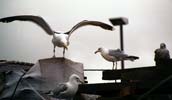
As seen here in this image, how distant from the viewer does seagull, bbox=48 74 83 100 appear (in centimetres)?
213

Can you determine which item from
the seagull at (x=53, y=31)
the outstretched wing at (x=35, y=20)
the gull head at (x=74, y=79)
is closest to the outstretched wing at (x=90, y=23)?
the seagull at (x=53, y=31)

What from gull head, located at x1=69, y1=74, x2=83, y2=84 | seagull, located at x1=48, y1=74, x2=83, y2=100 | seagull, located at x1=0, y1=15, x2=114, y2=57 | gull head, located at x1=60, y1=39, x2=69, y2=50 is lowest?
seagull, located at x1=48, y1=74, x2=83, y2=100

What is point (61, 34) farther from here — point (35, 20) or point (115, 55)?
point (115, 55)

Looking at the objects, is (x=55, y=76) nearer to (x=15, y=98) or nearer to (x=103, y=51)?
(x=15, y=98)

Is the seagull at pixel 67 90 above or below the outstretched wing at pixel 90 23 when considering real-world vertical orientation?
below

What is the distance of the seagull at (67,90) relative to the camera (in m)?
2.13

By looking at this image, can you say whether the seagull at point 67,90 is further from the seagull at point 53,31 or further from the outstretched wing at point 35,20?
the outstretched wing at point 35,20

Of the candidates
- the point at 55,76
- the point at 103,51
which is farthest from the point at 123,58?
the point at 55,76

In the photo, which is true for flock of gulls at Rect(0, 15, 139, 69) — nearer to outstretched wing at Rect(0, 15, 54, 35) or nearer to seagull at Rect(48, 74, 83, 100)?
outstretched wing at Rect(0, 15, 54, 35)

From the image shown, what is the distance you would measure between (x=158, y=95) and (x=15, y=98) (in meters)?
0.97

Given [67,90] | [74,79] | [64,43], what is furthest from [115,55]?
[67,90]

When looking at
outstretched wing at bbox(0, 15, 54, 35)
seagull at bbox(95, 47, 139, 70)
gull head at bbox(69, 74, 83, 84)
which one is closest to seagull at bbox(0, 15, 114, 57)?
outstretched wing at bbox(0, 15, 54, 35)

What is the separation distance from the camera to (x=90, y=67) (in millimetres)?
2994

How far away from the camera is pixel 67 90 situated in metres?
2.12
